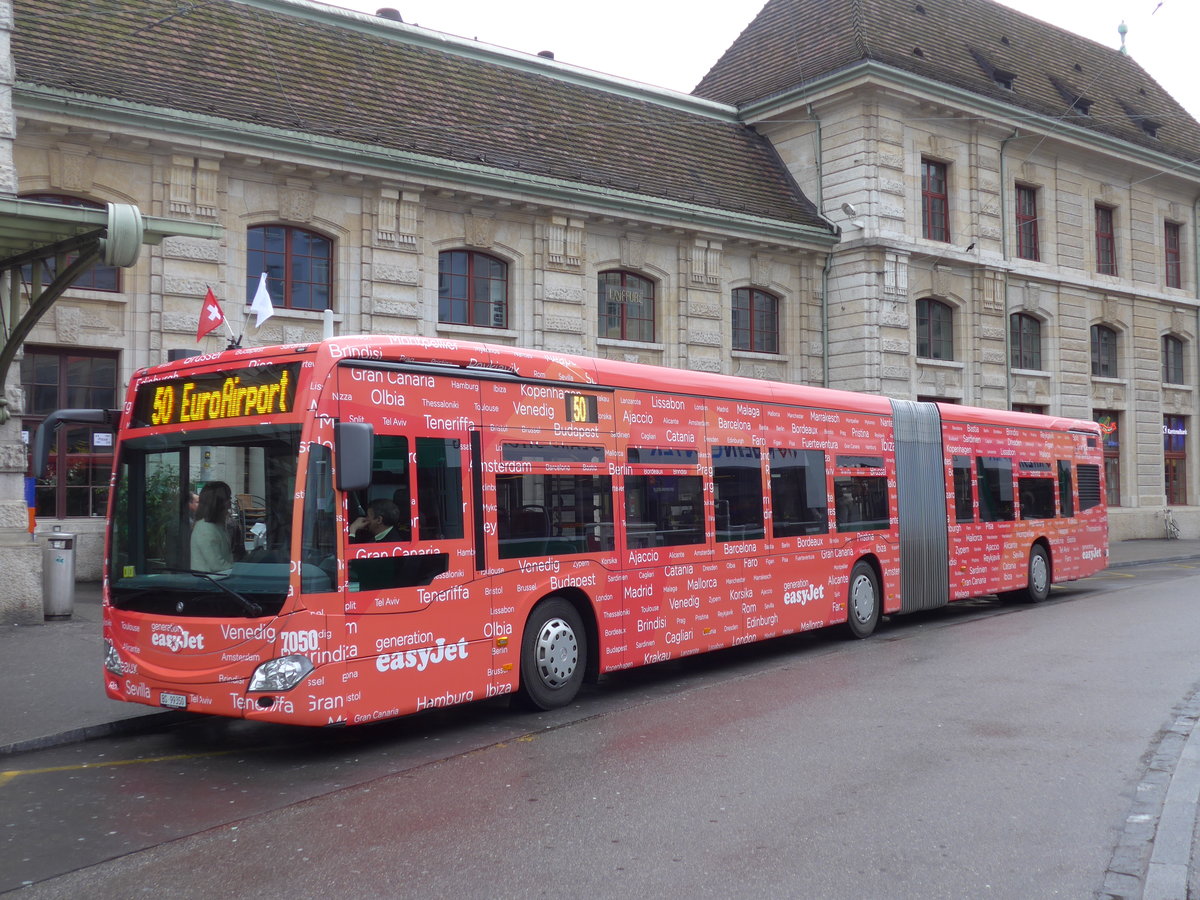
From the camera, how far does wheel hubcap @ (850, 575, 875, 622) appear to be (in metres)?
13.5

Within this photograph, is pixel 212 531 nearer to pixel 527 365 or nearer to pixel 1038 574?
pixel 527 365

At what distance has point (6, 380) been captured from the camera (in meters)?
13.3

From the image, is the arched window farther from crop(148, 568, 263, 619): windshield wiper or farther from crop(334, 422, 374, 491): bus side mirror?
crop(148, 568, 263, 619): windshield wiper

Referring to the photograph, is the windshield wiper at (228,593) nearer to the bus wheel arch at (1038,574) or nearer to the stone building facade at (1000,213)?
the bus wheel arch at (1038,574)

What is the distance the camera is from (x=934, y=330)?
28.3 m

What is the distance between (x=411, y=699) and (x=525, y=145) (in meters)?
16.4

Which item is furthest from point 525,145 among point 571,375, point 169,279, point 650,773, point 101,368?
point 650,773

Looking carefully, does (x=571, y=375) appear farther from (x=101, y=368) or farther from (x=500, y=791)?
(x=101, y=368)

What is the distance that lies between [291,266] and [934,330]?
1670cm

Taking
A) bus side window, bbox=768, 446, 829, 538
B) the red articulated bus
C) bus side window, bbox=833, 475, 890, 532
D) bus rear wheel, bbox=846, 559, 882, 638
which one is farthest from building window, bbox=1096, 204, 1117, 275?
the red articulated bus

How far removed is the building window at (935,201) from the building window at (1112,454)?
29.0 feet

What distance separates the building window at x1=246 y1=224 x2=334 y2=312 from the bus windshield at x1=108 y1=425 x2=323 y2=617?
10.8 metres

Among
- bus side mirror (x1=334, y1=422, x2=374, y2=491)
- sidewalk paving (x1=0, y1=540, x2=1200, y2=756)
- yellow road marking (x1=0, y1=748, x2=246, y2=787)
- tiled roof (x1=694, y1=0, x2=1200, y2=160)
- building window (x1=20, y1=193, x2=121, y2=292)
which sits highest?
tiled roof (x1=694, y1=0, x2=1200, y2=160)

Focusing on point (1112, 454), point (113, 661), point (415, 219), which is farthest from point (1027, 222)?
point (113, 661)
